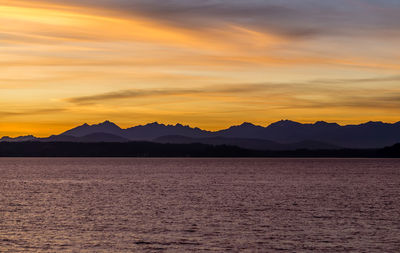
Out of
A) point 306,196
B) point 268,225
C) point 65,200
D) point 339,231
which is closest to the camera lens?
point 339,231

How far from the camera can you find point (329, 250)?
4581cm

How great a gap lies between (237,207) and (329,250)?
110 ft

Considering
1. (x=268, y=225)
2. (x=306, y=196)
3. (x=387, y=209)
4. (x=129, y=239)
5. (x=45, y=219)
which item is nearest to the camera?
(x=129, y=239)

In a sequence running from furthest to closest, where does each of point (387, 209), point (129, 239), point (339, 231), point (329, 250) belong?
point (387, 209), point (339, 231), point (129, 239), point (329, 250)

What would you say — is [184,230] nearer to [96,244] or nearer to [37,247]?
[96,244]

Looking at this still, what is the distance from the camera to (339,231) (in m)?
55.5

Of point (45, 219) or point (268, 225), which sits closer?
point (268, 225)

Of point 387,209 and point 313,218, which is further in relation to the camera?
point 387,209

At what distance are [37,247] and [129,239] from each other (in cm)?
838

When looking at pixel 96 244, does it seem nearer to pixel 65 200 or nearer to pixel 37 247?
pixel 37 247

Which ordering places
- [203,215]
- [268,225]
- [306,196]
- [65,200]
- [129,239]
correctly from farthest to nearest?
[306,196] < [65,200] < [203,215] < [268,225] < [129,239]

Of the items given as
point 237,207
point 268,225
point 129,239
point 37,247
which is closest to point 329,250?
Answer: point 268,225

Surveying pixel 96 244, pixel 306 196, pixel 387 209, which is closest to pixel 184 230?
pixel 96 244

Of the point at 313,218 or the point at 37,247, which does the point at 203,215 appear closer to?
the point at 313,218
